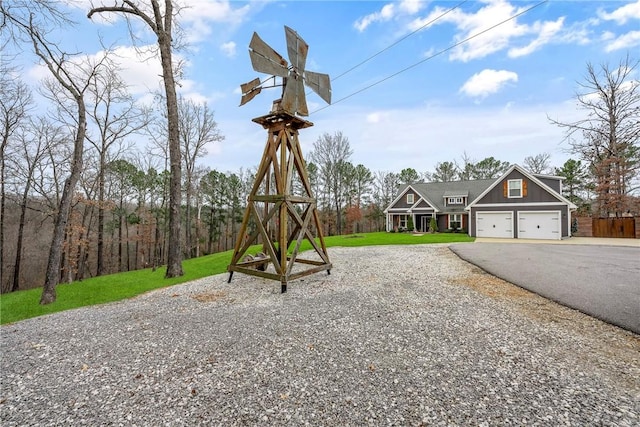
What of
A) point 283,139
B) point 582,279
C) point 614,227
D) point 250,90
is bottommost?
point 582,279

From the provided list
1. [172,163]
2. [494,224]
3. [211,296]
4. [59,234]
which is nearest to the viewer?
[211,296]

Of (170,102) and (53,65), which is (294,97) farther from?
(53,65)

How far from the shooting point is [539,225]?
1788 cm

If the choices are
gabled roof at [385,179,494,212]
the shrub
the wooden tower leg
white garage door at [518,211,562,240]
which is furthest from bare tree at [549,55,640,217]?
the wooden tower leg

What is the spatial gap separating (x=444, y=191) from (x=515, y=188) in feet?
27.2

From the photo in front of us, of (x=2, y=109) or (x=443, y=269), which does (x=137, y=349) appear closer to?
(x=443, y=269)

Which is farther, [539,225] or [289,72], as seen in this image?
[539,225]

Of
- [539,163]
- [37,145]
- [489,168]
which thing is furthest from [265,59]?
[539,163]

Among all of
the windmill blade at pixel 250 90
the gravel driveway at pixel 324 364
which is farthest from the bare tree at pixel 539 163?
the windmill blade at pixel 250 90

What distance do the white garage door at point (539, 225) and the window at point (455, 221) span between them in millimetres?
5846

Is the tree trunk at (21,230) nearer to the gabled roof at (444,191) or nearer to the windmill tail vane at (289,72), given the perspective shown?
the windmill tail vane at (289,72)

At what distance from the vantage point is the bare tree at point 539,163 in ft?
103

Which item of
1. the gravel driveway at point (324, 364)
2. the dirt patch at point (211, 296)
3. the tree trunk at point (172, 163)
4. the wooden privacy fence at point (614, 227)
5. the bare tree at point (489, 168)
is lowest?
the dirt patch at point (211, 296)

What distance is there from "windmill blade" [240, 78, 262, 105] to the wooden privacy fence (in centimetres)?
2519
